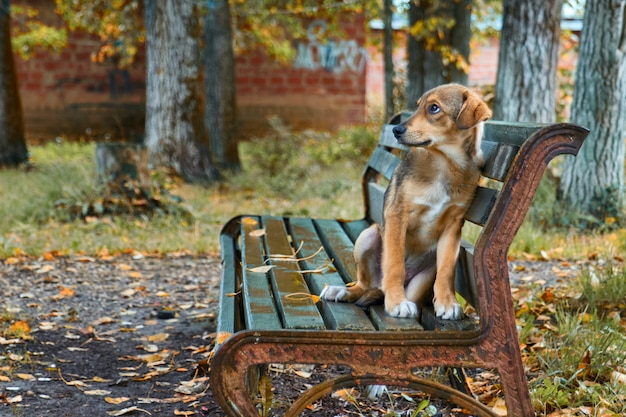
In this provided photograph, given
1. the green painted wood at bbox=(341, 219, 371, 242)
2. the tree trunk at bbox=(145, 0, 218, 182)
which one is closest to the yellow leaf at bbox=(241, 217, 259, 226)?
the green painted wood at bbox=(341, 219, 371, 242)

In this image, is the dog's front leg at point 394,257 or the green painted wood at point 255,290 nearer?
the green painted wood at point 255,290

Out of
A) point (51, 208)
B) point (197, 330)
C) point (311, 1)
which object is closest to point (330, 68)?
point (311, 1)

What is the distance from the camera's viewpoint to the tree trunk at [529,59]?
7746 millimetres

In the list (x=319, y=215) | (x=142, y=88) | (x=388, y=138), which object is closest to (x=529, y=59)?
(x=319, y=215)

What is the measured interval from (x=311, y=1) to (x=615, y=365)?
12.5 meters

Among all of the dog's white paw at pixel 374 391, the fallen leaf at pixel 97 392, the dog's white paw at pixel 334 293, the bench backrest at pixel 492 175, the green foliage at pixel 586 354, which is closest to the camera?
the bench backrest at pixel 492 175

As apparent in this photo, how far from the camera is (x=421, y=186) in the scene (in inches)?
118

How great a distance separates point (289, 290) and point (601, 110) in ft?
14.9

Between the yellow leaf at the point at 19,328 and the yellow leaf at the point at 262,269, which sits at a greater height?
the yellow leaf at the point at 262,269

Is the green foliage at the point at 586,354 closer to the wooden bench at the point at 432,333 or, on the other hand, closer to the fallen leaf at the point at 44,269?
the wooden bench at the point at 432,333

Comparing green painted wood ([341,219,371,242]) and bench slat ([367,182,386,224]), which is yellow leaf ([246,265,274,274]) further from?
green painted wood ([341,219,371,242])

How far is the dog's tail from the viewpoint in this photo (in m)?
3.13

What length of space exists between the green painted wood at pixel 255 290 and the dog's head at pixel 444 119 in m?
0.83

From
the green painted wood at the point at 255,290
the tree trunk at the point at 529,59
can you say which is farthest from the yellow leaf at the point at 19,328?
the tree trunk at the point at 529,59
